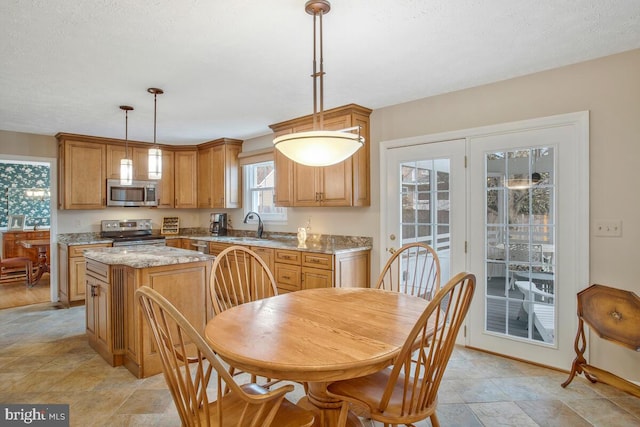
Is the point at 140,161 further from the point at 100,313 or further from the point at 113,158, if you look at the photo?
the point at 100,313

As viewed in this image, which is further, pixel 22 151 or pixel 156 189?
pixel 156 189

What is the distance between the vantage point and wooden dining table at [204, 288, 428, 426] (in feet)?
4.11

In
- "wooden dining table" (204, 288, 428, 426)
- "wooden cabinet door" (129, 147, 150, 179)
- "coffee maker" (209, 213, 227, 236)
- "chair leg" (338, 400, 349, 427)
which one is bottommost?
"chair leg" (338, 400, 349, 427)

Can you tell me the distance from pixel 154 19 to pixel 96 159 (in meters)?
3.68

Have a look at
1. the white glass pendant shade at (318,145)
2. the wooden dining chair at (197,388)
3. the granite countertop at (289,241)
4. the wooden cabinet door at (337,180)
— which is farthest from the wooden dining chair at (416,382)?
the wooden cabinet door at (337,180)

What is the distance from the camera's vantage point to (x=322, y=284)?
3.52m

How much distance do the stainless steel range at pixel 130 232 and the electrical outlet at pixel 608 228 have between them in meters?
5.12

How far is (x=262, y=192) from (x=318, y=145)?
12.1 ft

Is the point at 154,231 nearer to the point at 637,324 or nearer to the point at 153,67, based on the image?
the point at 153,67

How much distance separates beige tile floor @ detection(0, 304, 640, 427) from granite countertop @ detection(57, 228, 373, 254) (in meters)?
1.38

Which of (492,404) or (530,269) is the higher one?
(530,269)

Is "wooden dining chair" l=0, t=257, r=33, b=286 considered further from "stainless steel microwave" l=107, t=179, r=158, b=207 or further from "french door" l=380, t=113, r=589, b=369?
"french door" l=380, t=113, r=589, b=369

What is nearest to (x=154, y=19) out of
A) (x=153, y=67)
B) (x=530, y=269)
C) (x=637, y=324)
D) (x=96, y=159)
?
(x=153, y=67)

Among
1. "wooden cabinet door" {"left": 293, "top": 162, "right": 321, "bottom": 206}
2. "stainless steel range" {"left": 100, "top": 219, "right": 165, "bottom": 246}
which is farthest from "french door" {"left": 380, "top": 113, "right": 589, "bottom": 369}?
"stainless steel range" {"left": 100, "top": 219, "right": 165, "bottom": 246}
